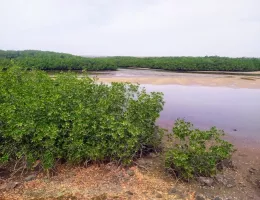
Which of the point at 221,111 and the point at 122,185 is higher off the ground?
the point at 221,111

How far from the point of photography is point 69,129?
21.7 feet

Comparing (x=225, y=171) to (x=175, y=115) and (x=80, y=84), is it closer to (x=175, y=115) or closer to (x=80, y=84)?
(x=80, y=84)

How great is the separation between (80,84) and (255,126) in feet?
25.9

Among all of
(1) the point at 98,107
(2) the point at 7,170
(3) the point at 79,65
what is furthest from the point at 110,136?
(3) the point at 79,65

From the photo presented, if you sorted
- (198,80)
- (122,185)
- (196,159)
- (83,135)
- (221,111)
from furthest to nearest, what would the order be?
(198,80) < (221,111) < (83,135) < (196,159) < (122,185)

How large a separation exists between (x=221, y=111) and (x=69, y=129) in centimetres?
1045

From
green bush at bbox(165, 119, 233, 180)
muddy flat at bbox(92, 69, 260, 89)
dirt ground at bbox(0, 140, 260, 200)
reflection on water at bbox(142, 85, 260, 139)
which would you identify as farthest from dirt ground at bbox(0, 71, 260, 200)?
muddy flat at bbox(92, 69, 260, 89)

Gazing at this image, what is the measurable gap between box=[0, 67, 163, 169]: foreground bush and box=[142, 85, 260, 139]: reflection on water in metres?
4.62

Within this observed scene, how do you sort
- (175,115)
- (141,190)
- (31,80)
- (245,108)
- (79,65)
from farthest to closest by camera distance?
1. (79,65)
2. (245,108)
3. (175,115)
4. (31,80)
5. (141,190)

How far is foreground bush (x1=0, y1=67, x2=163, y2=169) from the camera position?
6.34 meters

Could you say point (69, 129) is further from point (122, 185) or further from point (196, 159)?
point (196, 159)

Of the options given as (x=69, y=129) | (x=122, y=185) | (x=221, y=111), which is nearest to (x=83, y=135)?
(x=69, y=129)

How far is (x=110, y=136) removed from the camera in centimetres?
678

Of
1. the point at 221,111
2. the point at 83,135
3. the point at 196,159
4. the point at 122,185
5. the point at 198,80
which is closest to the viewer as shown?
the point at 122,185
